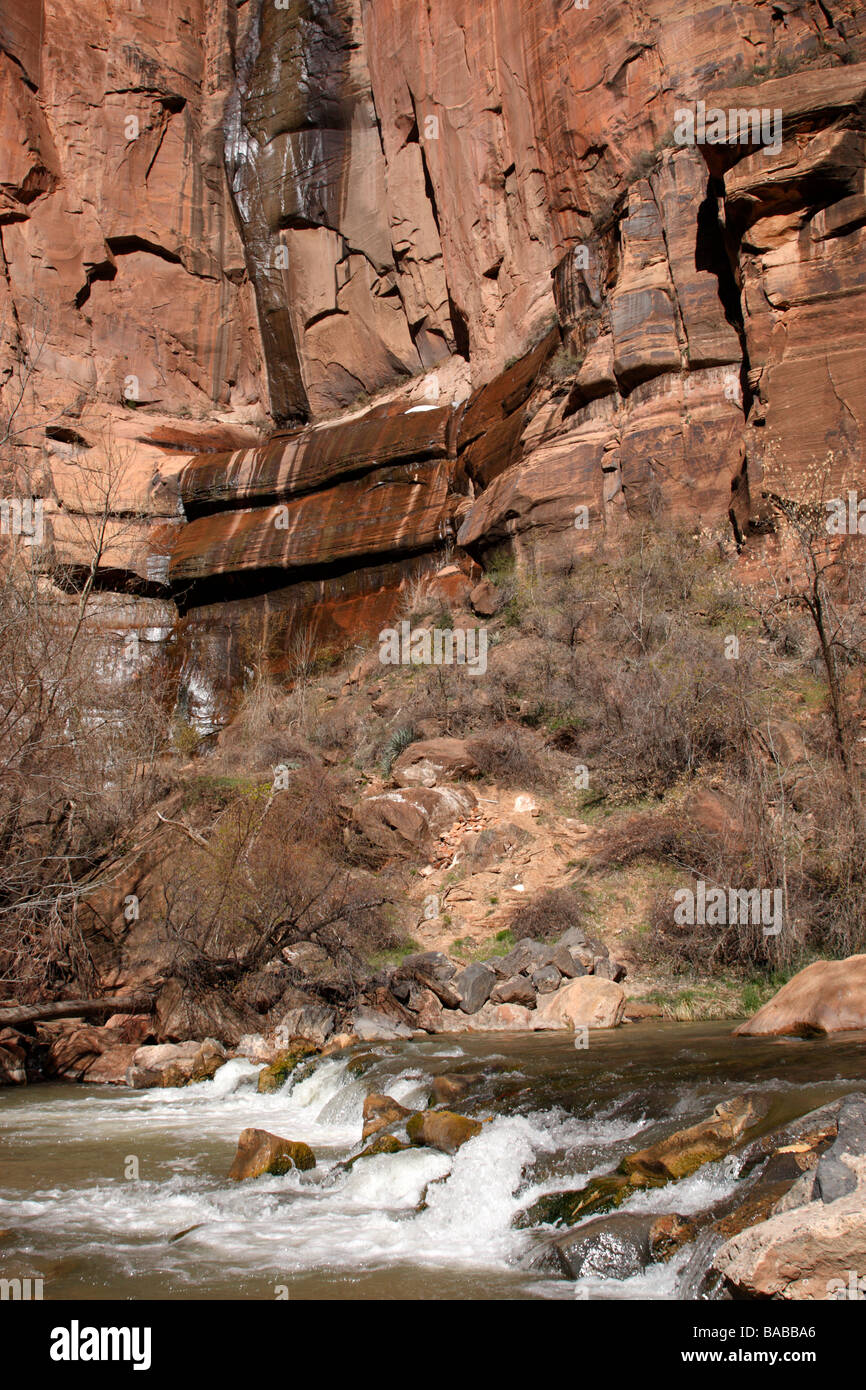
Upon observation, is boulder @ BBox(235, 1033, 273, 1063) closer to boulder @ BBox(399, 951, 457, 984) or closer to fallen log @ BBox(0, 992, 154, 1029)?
fallen log @ BBox(0, 992, 154, 1029)

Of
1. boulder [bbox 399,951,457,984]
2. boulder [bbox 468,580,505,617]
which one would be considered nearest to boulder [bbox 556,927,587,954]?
boulder [bbox 399,951,457,984]

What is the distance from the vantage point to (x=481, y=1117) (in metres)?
6.18

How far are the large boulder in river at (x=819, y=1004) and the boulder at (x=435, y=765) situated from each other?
286 inches

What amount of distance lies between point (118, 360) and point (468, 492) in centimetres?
1760

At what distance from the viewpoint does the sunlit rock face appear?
647 inches

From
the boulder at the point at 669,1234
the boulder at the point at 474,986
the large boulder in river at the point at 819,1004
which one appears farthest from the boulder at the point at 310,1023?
the boulder at the point at 669,1234

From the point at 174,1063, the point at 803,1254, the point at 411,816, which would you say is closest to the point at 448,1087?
the point at 803,1254

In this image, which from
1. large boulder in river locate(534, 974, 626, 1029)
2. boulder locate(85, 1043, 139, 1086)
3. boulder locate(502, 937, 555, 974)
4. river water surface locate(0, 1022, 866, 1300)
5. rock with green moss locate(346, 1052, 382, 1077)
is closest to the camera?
river water surface locate(0, 1022, 866, 1300)

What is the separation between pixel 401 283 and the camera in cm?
3106

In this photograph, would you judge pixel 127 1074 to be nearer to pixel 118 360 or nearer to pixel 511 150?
pixel 511 150

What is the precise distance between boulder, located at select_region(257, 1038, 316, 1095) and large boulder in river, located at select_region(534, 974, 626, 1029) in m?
2.43

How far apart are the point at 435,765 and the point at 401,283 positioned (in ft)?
72.1

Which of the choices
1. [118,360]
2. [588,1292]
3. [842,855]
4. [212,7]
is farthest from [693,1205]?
[212,7]

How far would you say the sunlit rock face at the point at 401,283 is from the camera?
16422 millimetres
